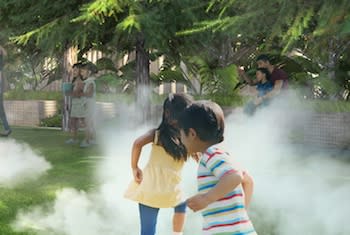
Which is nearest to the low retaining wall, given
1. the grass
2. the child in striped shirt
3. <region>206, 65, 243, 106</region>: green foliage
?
the grass

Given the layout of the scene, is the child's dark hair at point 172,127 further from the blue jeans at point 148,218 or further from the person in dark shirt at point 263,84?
the person in dark shirt at point 263,84

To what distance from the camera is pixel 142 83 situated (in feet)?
46.5

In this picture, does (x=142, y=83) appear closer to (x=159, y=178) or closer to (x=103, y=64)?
(x=103, y=64)

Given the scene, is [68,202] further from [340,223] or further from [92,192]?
[340,223]

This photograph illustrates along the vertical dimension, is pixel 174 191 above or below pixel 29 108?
above

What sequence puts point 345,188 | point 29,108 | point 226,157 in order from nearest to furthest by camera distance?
1. point 226,157
2. point 345,188
3. point 29,108

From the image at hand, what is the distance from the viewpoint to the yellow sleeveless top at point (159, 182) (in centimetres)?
450

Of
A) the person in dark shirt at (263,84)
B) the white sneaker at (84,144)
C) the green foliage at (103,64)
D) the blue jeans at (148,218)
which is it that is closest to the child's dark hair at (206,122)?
the blue jeans at (148,218)

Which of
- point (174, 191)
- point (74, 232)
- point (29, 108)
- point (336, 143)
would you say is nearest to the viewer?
point (174, 191)

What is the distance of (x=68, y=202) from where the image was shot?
707 centimetres

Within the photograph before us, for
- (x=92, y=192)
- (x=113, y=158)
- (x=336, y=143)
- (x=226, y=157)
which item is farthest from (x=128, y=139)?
(x=226, y=157)

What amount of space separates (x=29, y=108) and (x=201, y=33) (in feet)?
28.4

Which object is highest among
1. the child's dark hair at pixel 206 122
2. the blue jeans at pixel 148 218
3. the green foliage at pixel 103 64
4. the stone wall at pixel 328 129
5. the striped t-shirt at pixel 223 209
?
the child's dark hair at pixel 206 122

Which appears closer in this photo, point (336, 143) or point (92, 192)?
point (92, 192)
